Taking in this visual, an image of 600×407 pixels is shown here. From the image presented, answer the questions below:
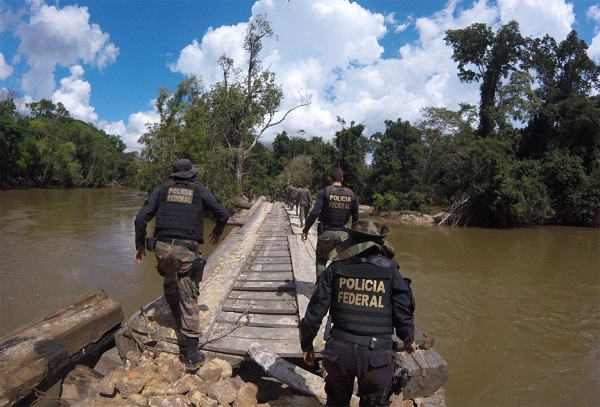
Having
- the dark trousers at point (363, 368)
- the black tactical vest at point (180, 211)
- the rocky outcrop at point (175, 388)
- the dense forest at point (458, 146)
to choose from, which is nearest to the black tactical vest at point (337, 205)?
the black tactical vest at point (180, 211)

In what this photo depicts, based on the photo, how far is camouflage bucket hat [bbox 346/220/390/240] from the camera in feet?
8.30

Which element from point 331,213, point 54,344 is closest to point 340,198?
point 331,213

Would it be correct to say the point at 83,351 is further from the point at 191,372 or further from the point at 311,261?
the point at 311,261

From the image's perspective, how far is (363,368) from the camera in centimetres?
245

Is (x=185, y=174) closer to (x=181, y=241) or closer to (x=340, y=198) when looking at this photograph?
(x=181, y=241)

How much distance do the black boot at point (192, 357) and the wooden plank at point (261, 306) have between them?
1.23 m

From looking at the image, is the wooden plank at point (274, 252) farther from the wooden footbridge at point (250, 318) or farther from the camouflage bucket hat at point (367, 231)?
the camouflage bucket hat at point (367, 231)

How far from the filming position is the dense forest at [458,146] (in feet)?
77.0

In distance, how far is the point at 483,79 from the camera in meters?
34.4

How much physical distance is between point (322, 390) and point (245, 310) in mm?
1777

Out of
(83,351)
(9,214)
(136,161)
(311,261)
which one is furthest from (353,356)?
(136,161)

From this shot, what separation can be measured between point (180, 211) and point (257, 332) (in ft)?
5.15

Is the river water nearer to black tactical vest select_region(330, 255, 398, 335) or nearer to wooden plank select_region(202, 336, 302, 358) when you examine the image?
wooden plank select_region(202, 336, 302, 358)

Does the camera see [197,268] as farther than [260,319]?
No
